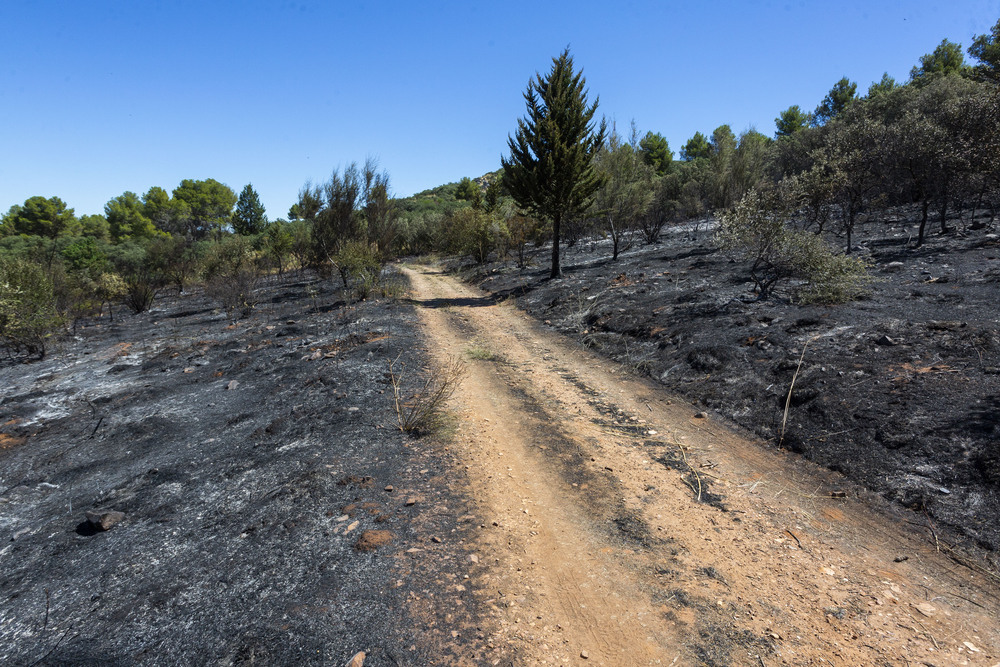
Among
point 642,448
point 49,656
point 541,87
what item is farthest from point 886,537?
point 541,87

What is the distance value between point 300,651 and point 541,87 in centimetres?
1957

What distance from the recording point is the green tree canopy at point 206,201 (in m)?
69.0

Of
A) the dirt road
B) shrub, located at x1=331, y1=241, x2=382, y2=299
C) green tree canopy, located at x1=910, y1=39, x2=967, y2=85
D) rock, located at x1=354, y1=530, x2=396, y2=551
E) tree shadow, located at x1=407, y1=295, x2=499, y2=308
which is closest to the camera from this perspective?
the dirt road

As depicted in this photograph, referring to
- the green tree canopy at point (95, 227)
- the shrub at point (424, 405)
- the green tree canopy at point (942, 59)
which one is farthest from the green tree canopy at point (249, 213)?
the green tree canopy at point (942, 59)

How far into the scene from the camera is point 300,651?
3104 mm

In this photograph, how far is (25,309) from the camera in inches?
518

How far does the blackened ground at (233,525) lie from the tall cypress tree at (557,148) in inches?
447

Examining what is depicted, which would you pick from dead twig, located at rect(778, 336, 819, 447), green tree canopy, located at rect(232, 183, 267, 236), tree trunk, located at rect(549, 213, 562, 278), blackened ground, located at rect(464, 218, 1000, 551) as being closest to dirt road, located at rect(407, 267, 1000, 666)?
dead twig, located at rect(778, 336, 819, 447)

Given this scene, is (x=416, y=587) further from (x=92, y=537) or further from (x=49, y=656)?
(x=92, y=537)

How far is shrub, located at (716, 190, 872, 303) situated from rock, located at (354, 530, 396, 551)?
10.4m

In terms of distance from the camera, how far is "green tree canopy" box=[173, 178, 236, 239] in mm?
69000

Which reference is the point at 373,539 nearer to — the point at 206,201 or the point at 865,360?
the point at 865,360

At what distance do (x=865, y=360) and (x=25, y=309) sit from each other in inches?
808

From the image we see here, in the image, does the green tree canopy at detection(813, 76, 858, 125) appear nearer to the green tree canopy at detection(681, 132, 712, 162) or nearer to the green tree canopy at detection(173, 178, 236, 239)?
the green tree canopy at detection(681, 132, 712, 162)
